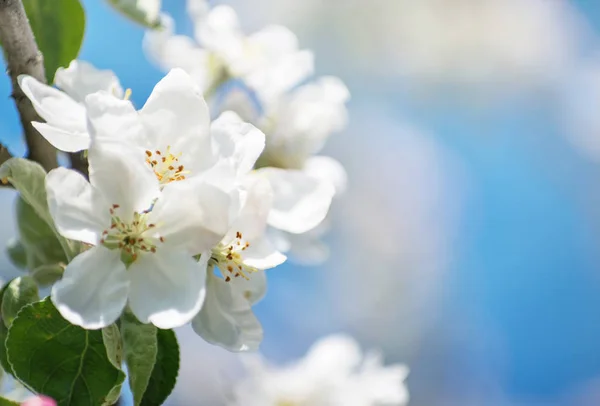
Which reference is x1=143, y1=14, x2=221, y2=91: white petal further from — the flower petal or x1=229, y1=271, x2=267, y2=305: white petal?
x1=229, y1=271, x2=267, y2=305: white petal

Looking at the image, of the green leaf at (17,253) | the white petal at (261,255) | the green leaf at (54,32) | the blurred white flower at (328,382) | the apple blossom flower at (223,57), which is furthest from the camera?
the blurred white flower at (328,382)

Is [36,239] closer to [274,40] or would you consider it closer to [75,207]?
[75,207]

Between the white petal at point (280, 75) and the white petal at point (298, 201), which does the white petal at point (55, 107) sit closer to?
the white petal at point (298, 201)

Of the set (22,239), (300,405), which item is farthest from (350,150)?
(22,239)

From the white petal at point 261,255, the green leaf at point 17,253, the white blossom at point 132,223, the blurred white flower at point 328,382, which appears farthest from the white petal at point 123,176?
the blurred white flower at point 328,382

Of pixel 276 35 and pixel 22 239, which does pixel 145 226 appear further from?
pixel 276 35

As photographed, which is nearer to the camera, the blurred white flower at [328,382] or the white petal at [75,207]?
the white petal at [75,207]

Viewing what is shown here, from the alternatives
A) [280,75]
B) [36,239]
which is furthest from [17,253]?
[280,75]

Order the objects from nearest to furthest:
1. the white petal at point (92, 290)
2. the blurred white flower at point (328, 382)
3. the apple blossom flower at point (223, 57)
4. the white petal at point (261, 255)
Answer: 1. the white petal at point (92, 290)
2. the white petal at point (261, 255)
3. the apple blossom flower at point (223, 57)
4. the blurred white flower at point (328, 382)
